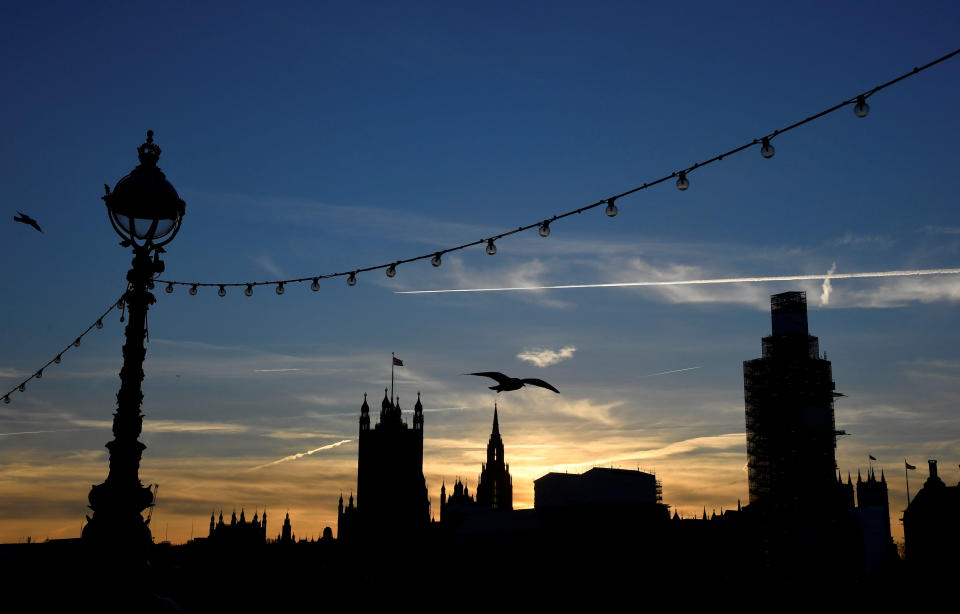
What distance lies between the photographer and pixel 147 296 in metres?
9.29

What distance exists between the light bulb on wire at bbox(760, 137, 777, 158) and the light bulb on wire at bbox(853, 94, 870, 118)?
110 cm

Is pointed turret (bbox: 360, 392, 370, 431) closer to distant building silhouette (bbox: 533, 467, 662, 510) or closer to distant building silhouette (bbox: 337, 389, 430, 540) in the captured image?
distant building silhouette (bbox: 337, 389, 430, 540)

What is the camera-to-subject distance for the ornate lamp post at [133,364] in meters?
8.46

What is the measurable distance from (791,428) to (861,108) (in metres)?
165

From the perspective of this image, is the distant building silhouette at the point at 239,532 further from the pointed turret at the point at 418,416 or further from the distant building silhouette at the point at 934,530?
the distant building silhouette at the point at 934,530

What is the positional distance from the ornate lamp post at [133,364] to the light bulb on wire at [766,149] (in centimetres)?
646

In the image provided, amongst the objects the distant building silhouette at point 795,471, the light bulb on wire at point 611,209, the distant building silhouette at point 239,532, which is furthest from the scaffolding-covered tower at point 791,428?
the light bulb on wire at point 611,209

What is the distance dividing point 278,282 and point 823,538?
166441 millimetres

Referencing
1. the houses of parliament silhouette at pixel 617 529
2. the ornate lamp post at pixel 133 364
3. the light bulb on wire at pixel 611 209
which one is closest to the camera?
the ornate lamp post at pixel 133 364

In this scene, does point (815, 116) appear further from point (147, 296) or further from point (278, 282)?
point (278, 282)

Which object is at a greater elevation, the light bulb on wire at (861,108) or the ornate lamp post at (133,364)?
the light bulb on wire at (861,108)

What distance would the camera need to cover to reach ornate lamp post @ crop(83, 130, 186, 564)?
8461 mm

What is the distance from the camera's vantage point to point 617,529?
450ft

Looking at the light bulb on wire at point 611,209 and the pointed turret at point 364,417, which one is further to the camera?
the pointed turret at point 364,417
